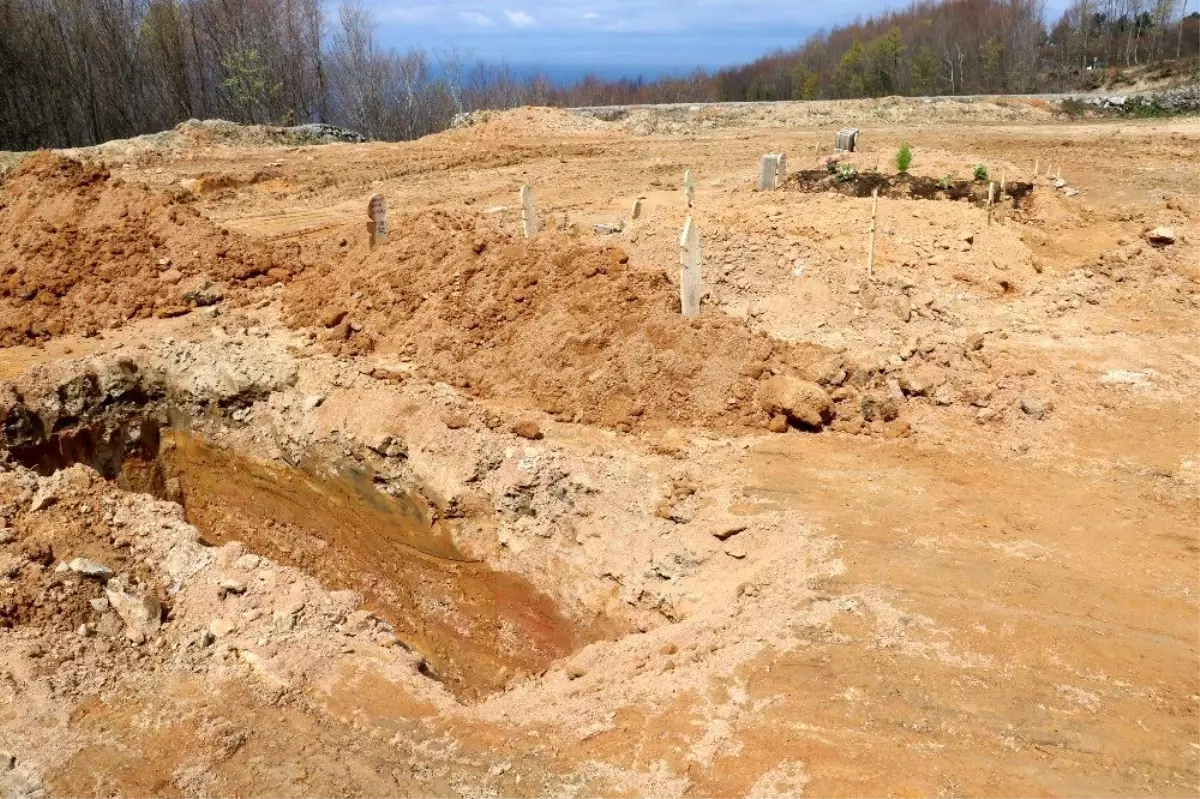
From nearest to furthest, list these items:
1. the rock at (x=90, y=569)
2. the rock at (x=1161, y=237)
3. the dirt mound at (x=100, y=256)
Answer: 1. the rock at (x=90, y=569)
2. the dirt mound at (x=100, y=256)
3. the rock at (x=1161, y=237)

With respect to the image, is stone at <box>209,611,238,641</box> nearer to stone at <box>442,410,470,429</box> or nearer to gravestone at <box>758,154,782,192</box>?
stone at <box>442,410,470,429</box>

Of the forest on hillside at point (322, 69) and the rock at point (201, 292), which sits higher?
the forest on hillside at point (322, 69)

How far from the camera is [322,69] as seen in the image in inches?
1359

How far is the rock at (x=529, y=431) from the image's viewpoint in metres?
7.57

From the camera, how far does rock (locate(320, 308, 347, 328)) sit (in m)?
9.58

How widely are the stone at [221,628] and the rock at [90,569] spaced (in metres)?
0.88

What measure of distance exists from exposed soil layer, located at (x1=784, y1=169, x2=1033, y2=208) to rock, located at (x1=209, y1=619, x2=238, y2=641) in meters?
11.0

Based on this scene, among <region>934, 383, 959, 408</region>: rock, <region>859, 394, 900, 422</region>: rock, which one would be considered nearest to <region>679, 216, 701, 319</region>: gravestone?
<region>859, 394, 900, 422</region>: rock

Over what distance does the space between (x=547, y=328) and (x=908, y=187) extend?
7.68 m

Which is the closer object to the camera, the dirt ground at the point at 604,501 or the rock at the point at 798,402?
the dirt ground at the point at 604,501

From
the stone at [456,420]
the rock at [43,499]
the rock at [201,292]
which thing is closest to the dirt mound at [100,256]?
the rock at [201,292]

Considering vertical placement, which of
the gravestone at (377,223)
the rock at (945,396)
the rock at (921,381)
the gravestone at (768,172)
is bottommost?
the rock at (945,396)

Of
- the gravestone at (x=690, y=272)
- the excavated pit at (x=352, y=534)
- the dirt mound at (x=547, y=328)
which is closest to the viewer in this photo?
the excavated pit at (x=352, y=534)

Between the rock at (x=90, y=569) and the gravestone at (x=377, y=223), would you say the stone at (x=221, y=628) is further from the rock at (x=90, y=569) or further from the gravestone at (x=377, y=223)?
the gravestone at (x=377, y=223)
